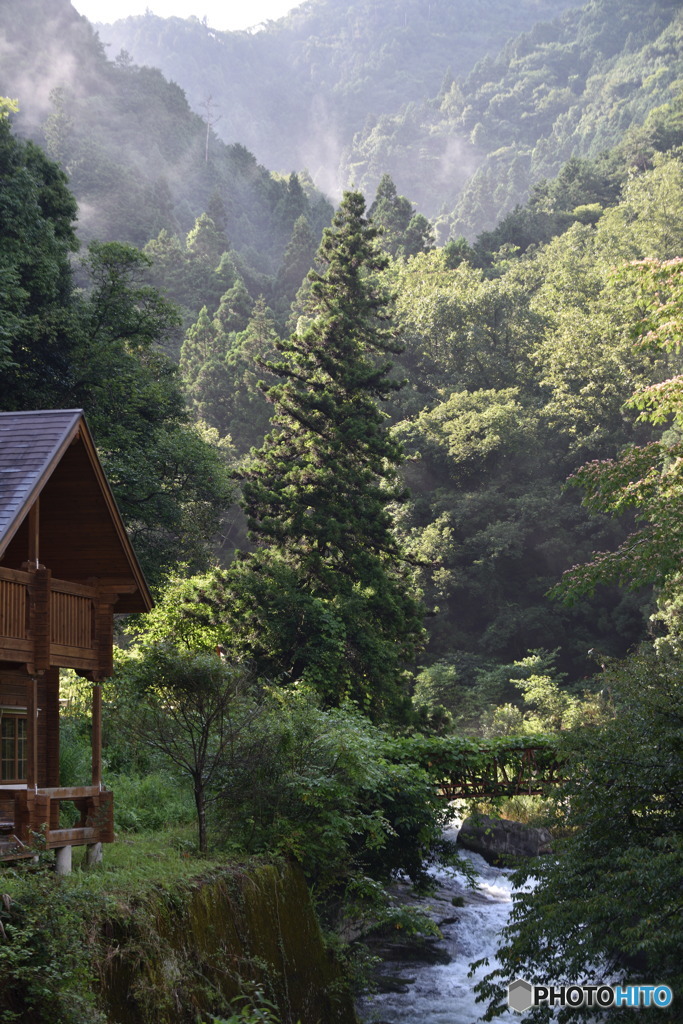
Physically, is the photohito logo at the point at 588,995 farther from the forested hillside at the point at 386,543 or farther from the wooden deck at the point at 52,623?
the wooden deck at the point at 52,623

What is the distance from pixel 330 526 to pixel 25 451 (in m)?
14.5

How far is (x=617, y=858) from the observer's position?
408 inches

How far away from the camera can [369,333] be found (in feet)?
99.5

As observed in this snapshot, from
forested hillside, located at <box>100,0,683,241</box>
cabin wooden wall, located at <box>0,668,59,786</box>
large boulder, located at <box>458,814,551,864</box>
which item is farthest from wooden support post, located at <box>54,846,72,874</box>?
forested hillside, located at <box>100,0,683,241</box>

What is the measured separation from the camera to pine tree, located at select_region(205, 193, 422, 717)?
24.7 meters

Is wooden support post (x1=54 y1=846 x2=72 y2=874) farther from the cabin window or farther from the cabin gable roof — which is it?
the cabin gable roof

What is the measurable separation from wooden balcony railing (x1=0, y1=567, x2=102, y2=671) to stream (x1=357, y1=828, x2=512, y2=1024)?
6.94 metres

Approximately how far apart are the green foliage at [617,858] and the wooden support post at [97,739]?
5576 mm

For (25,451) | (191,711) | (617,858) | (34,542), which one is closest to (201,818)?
(191,711)

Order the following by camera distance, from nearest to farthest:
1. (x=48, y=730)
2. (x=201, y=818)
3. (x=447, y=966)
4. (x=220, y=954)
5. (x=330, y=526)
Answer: (x=220, y=954) → (x=201, y=818) → (x=48, y=730) → (x=447, y=966) → (x=330, y=526)

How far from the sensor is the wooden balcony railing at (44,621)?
1143 centimetres

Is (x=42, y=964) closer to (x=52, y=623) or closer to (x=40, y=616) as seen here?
(x=40, y=616)

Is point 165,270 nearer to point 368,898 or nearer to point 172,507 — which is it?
point 172,507

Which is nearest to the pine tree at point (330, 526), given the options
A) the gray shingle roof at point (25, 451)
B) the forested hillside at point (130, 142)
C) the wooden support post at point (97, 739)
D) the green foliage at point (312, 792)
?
the green foliage at point (312, 792)
